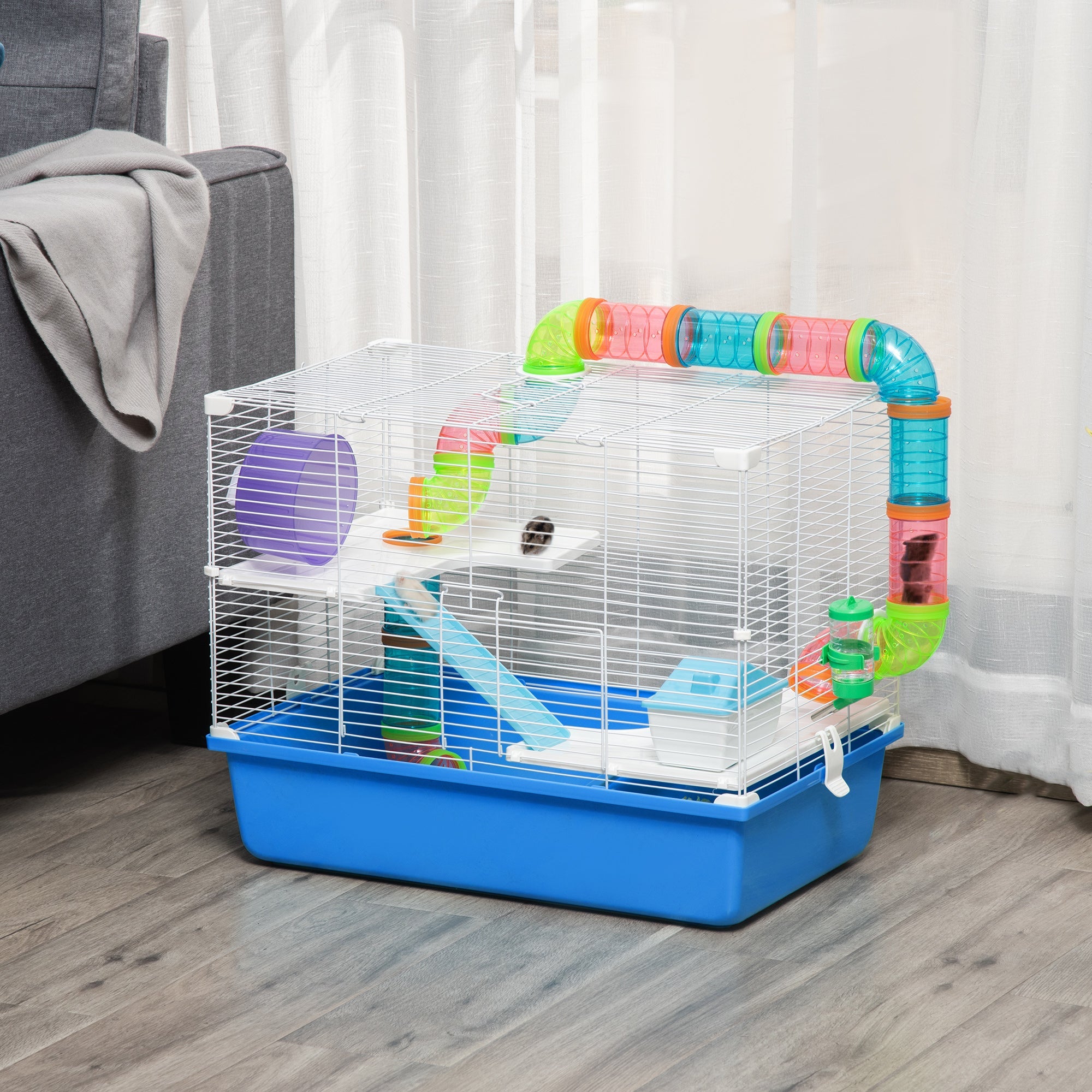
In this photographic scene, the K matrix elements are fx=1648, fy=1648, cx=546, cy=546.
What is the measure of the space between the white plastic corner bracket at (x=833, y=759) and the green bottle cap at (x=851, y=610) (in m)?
0.10

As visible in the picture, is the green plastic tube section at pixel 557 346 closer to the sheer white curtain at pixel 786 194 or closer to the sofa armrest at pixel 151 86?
the sheer white curtain at pixel 786 194

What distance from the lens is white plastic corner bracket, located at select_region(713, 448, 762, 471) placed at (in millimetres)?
1365

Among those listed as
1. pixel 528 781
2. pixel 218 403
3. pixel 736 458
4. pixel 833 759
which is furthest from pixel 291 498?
pixel 833 759

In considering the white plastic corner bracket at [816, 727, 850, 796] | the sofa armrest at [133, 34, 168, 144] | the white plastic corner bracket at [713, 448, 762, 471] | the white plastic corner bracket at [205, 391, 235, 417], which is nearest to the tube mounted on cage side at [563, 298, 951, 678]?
the white plastic corner bracket at [816, 727, 850, 796]

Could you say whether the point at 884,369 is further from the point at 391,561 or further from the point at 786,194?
the point at 391,561

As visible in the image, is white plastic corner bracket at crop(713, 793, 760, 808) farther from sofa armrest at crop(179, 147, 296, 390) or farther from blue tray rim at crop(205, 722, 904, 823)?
sofa armrest at crop(179, 147, 296, 390)

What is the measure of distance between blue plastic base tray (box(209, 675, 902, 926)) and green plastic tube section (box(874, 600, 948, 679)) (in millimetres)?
75

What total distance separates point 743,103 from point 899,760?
763 mm

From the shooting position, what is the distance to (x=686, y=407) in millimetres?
1580

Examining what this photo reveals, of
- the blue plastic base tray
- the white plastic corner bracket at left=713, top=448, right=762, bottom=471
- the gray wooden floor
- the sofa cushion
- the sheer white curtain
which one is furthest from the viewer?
the sofa cushion

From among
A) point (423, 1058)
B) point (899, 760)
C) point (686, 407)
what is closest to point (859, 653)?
point (686, 407)

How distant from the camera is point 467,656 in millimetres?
1577

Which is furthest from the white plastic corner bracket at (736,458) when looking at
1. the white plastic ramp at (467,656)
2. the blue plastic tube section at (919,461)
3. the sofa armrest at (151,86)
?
the sofa armrest at (151,86)

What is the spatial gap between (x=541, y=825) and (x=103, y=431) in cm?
61
